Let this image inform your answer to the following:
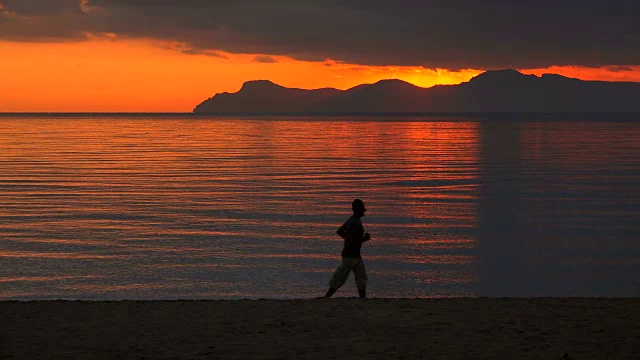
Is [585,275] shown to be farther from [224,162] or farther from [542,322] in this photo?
[224,162]

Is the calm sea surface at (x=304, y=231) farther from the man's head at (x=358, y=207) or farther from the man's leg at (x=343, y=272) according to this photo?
the man's head at (x=358, y=207)

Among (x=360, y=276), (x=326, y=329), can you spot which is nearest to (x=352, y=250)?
(x=360, y=276)

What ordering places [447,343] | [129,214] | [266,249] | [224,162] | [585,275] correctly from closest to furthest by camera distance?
[447,343]
[585,275]
[266,249]
[129,214]
[224,162]

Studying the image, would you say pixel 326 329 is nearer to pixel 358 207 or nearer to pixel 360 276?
pixel 358 207

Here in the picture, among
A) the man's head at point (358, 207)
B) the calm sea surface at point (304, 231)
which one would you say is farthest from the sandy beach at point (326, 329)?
the calm sea surface at point (304, 231)

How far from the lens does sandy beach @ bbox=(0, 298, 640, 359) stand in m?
10.4

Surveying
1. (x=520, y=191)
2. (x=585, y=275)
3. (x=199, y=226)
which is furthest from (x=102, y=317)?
(x=520, y=191)

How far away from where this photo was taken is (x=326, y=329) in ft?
38.3

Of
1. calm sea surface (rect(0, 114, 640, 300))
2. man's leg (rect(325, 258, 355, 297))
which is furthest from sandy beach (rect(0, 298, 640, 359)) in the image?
calm sea surface (rect(0, 114, 640, 300))

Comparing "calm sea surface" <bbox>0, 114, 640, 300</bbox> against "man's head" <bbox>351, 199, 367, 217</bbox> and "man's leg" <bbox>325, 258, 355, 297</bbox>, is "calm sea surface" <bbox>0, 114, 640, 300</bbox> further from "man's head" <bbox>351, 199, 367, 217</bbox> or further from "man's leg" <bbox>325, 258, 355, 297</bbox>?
"man's head" <bbox>351, 199, 367, 217</bbox>

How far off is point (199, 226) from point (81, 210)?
636 cm

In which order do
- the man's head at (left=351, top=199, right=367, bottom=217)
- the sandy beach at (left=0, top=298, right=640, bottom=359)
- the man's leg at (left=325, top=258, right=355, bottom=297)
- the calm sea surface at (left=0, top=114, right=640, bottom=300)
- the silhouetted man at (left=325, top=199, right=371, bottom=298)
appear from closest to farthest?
the sandy beach at (left=0, top=298, right=640, bottom=359) < the man's head at (left=351, top=199, right=367, bottom=217) < the silhouetted man at (left=325, top=199, right=371, bottom=298) < the man's leg at (left=325, top=258, right=355, bottom=297) < the calm sea surface at (left=0, top=114, right=640, bottom=300)

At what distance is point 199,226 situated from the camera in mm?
26391

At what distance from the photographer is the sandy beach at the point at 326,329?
34.1ft
